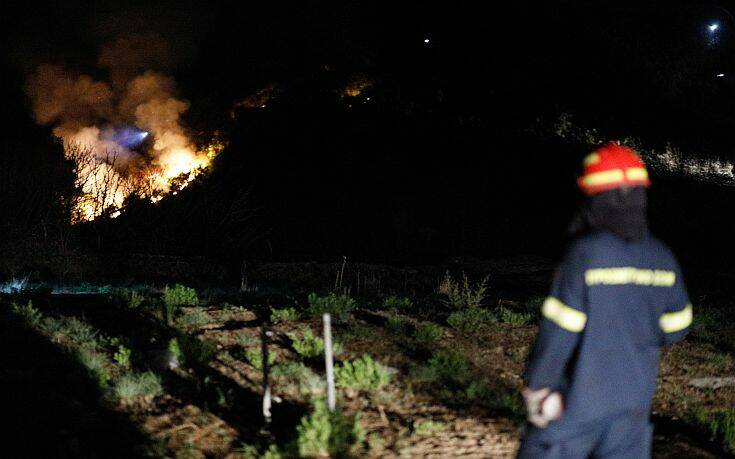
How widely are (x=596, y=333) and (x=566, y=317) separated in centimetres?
16

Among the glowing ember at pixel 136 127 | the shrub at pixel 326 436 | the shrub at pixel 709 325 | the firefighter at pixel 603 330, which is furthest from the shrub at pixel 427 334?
the glowing ember at pixel 136 127

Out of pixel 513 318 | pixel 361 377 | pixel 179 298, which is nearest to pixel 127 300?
pixel 179 298

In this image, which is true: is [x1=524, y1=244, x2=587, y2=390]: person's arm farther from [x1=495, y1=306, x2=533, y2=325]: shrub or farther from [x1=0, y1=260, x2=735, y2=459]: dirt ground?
[x1=495, y1=306, x2=533, y2=325]: shrub

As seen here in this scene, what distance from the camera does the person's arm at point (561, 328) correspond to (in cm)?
220

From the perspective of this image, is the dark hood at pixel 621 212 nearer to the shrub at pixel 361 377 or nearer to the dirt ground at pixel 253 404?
the dirt ground at pixel 253 404

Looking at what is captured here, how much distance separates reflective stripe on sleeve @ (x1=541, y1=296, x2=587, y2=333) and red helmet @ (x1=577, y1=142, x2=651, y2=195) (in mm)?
522

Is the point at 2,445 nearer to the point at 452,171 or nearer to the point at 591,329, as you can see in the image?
the point at 591,329

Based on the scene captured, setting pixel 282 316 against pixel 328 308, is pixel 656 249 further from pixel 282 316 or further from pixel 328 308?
pixel 328 308

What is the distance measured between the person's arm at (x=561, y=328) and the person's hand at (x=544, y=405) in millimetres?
39

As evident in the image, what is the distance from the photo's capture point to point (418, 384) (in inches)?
197

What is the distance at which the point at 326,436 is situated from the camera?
344 cm

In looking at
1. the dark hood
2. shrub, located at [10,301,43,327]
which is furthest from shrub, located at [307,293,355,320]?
the dark hood

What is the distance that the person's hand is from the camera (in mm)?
2266

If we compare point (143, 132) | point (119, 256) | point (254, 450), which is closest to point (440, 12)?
point (143, 132)
